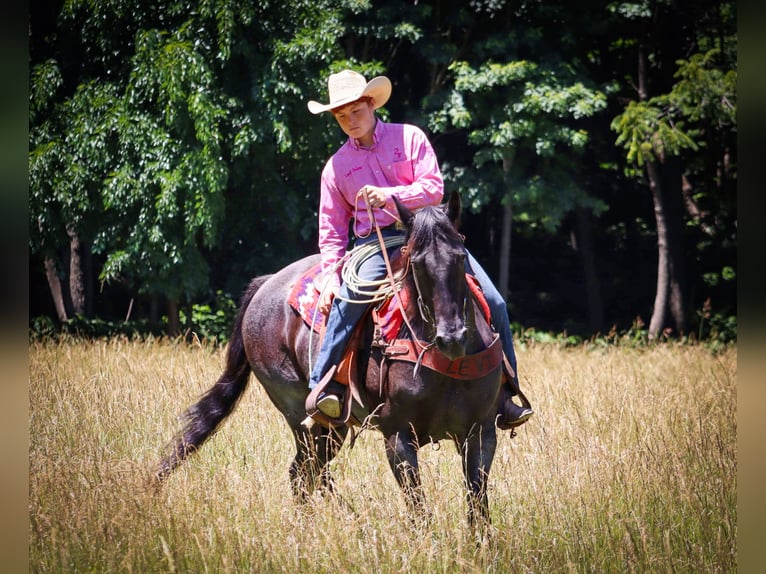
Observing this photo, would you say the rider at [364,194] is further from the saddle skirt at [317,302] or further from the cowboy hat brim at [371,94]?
the saddle skirt at [317,302]

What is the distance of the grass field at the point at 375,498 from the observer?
176 inches

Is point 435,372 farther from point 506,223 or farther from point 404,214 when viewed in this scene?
point 506,223

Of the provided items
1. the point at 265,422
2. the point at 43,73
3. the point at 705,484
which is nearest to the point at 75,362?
the point at 265,422

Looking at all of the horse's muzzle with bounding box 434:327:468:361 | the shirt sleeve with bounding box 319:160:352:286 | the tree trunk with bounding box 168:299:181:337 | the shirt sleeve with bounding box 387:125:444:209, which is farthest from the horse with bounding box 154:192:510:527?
the tree trunk with bounding box 168:299:181:337

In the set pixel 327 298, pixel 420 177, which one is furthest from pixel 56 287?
pixel 420 177

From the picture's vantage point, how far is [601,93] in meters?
17.2

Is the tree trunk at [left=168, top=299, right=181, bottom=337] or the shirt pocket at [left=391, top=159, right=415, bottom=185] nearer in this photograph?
the shirt pocket at [left=391, top=159, right=415, bottom=185]

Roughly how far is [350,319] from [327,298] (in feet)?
0.99

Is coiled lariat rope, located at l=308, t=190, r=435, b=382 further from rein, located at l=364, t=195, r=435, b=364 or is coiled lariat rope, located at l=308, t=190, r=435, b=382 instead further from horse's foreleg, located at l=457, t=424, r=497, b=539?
horse's foreleg, located at l=457, t=424, r=497, b=539

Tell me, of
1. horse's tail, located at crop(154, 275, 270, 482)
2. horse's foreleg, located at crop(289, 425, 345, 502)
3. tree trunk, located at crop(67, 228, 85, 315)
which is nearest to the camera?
horse's foreleg, located at crop(289, 425, 345, 502)

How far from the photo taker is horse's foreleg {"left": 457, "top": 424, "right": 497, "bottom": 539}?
15.7 feet

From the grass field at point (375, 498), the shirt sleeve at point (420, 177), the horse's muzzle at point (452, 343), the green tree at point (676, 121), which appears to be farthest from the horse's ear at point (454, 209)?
the green tree at point (676, 121)

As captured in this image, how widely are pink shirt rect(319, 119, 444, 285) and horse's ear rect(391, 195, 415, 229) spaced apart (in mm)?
450

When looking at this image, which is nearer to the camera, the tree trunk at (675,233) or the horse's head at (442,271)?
the horse's head at (442,271)
